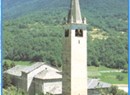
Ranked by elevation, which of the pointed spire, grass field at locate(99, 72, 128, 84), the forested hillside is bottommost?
grass field at locate(99, 72, 128, 84)

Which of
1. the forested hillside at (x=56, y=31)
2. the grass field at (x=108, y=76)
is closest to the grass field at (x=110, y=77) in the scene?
the grass field at (x=108, y=76)

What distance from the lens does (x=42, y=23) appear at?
153 ft

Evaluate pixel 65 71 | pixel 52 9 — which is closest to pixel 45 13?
pixel 52 9

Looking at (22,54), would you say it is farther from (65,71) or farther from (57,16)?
(65,71)

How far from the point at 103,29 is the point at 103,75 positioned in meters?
17.1

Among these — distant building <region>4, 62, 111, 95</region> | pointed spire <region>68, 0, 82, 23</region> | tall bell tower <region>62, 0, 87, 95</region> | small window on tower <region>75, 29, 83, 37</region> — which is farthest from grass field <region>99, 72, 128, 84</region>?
pointed spire <region>68, 0, 82, 23</region>

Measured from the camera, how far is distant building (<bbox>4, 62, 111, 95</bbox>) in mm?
18719

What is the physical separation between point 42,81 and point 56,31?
21513mm

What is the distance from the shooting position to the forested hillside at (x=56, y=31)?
110ft

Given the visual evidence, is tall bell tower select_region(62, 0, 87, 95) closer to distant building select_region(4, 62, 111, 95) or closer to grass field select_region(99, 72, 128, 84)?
distant building select_region(4, 62, 111, 95)

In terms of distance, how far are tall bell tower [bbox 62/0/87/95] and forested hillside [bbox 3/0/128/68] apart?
14.7 meters

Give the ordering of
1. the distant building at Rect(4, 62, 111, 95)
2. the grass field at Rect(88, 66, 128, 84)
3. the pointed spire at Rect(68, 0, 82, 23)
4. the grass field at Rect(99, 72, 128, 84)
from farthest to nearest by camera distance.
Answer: the grass field at Rect(99, 72, 128, 84), the grass field at Rect(88, 66, 128, 84), the distant building at Rect(4, 62, 111, 95), the pointed spire at Rect(68, 0, 82, 23)

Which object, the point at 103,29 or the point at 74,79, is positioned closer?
the point at 74,79

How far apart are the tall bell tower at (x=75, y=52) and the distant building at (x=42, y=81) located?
2.16 m
